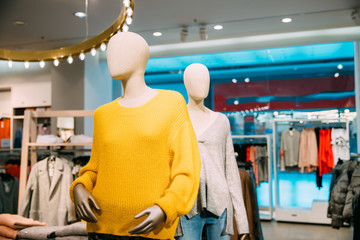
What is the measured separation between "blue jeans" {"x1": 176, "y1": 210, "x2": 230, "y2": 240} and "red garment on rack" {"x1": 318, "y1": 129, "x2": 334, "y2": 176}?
16.1 ft

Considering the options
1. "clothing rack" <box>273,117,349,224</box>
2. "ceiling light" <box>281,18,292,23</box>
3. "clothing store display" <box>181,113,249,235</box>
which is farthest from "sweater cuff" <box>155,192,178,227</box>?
"clothing rack" <box>273,117,349,224</box>

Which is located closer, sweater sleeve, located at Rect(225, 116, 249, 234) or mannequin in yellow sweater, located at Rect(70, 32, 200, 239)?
mannequin in yellow sweater, located at Rect(70, 32, 200, 239)

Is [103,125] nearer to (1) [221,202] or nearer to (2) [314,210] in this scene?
(1) [221,202]

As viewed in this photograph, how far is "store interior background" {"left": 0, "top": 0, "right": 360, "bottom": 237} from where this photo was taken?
5.43m

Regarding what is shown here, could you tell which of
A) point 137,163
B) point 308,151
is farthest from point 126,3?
point 308,151

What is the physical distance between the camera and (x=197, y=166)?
1.16 meters

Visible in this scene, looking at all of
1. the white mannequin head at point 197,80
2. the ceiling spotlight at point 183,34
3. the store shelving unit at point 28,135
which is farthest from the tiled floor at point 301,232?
the white mannequin head at point 197,80

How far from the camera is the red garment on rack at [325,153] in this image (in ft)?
20.0

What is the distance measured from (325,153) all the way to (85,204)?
5.72 m

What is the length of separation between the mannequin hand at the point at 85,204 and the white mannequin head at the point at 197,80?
87cm

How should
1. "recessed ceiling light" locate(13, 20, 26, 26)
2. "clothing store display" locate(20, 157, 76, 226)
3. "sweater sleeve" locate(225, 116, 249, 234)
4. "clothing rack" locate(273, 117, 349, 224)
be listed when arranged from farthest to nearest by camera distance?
1. "clothing rack" locate(273, 117, 349, 224)
2. "recessed ceiling light" locate(13, 20, 26, 26)
3. "clothing store display" locate(20, 157, 76, 226)
4. "sweater sleeve" locate(225, 116, 249, 234)

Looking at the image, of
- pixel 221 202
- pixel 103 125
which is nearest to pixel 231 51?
pixel 221 202

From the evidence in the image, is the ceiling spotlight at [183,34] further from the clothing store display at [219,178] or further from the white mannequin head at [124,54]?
the white mannequin head at [124,54]

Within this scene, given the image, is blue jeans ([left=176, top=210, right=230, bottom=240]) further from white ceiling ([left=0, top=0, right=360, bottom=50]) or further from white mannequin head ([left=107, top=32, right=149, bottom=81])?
white ceiling ([left=0, top=0, right=360, bottom=50])
